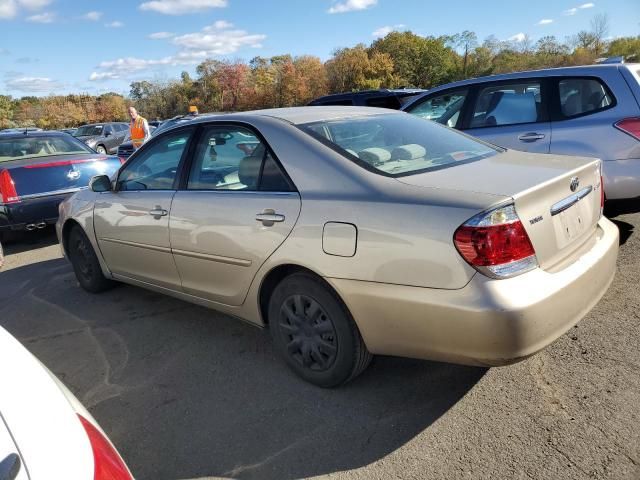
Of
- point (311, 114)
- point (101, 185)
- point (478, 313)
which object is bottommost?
point (478, 313)

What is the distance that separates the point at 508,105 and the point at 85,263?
176 inches

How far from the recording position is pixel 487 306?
86.0 inches

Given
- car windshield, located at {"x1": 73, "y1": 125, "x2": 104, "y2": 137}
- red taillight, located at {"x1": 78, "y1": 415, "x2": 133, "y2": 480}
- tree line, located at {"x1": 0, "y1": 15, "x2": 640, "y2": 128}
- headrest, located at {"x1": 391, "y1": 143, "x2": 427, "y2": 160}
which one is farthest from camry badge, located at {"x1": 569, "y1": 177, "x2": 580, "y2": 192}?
tree line, located at {"x1": 0, "y1": 15, "x2": 640, "y2": 128}

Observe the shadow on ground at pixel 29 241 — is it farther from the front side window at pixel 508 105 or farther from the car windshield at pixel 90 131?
the car windshield at pixel 90 131

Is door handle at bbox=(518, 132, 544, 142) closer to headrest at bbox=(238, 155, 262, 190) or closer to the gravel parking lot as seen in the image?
the gravel parking lot

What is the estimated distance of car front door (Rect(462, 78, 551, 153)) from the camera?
4914 mm

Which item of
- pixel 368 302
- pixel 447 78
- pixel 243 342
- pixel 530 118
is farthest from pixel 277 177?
pixel 447 78

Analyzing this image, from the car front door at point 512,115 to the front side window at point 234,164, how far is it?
2.95 m

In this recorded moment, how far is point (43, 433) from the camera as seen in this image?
A: 4.19ft

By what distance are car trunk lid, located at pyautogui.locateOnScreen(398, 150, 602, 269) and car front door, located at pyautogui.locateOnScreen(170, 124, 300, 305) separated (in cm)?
81

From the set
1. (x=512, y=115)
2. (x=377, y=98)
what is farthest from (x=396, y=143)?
(x=377, y=98)

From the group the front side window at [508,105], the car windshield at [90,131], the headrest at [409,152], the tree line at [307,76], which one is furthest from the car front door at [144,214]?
the tree line at [307,76]

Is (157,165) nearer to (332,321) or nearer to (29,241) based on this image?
(332,321)

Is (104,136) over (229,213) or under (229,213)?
over
